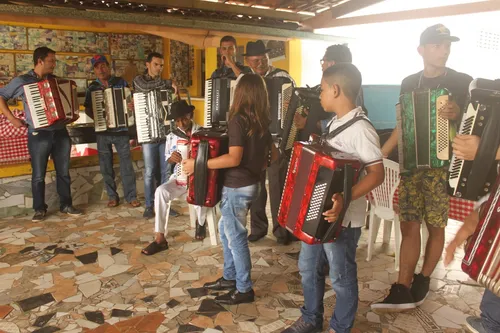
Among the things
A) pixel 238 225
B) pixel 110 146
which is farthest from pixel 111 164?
pixel 238 225

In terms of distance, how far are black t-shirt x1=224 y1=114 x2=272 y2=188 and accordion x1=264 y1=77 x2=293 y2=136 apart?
3.73 feet

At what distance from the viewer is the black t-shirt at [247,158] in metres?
2.70

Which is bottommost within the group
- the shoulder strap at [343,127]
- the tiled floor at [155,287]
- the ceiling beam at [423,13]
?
the tiled floor at [155,287]

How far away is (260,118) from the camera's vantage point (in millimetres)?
2781

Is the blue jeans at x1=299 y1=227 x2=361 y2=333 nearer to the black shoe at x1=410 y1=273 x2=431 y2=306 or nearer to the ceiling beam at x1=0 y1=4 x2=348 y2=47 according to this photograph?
the black shoe at x1=410 y1=273 x2=431 y2=306

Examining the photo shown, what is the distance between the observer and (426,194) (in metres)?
2.92

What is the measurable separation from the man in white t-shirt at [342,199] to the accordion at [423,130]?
0.66 meters

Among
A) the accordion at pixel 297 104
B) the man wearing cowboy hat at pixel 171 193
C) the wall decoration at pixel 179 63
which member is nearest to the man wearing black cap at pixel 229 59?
the man wearing cowboy hat at pixel 171 193

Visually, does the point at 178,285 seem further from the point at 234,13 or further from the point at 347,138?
the point at 234,13

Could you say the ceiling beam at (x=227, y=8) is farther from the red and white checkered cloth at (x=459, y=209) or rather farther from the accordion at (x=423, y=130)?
the red and white checkered cloth at (x=459, y=209)

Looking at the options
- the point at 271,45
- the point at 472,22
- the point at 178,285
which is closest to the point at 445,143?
the point at 178,285

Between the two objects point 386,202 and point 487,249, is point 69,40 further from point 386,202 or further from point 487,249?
point 487,249

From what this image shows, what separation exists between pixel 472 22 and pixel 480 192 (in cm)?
710

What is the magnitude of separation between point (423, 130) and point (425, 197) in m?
0.47
